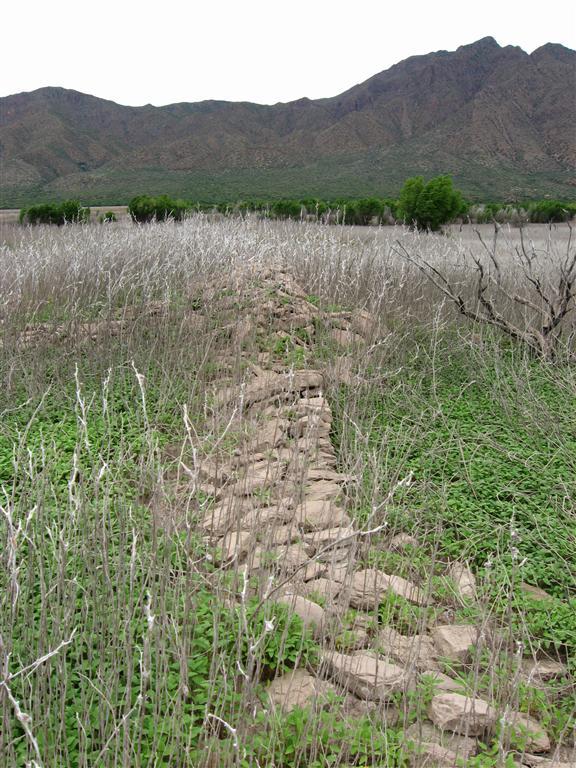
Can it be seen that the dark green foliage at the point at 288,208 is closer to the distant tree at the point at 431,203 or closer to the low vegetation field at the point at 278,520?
the distant tree at the point at 431,203

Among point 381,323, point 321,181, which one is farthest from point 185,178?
point 381,323

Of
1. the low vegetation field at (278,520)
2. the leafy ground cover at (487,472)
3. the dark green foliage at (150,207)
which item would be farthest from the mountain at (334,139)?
the leafy ground cover at (487,472)

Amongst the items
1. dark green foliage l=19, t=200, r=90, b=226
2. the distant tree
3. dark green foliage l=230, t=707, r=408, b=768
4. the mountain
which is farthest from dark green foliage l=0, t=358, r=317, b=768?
the mountain

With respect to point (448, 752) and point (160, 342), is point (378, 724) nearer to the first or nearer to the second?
point (448, 752)

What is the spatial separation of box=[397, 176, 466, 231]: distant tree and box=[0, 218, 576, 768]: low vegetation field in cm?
777

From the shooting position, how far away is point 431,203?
14633 millimetres

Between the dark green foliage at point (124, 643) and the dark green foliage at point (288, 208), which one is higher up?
the dark green foliage at point (288, 208)

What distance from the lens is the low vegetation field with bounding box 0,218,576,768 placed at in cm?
169

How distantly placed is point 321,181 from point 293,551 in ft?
160

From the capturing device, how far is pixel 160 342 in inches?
186

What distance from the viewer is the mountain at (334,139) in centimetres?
4878

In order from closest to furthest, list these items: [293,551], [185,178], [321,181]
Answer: [293,551] < [321,181] < [185,178]

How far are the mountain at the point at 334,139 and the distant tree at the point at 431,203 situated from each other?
24.9 m

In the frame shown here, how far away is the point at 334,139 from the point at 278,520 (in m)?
85.8
